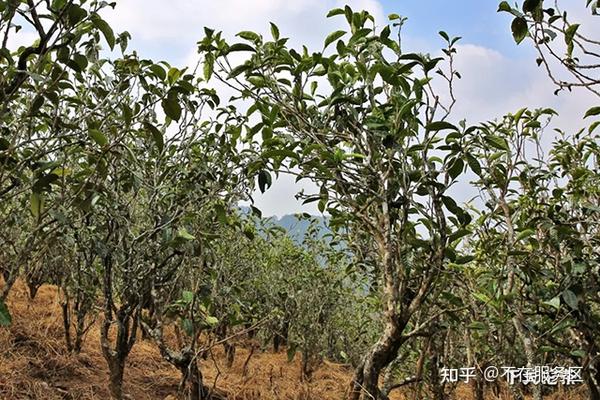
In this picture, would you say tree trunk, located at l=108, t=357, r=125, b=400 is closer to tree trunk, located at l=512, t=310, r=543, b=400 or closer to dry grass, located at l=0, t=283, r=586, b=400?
dry grass, located at l=0, t=283, r=586, b=400

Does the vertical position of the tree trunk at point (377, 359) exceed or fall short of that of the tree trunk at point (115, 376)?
it exceeds it

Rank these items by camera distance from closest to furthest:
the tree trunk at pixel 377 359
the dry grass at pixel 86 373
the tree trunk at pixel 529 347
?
the tree trunk at pixel 377 359, the tree trunk at pixel 529 347, the dry grass at pixel 86 373

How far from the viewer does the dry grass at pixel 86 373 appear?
4.53 metres

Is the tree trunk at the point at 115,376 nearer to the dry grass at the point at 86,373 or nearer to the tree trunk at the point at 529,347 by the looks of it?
the dry grass at the point at 86,373

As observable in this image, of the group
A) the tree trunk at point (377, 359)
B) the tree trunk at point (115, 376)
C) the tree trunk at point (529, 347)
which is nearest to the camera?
the tree trunk at point (377, 359)

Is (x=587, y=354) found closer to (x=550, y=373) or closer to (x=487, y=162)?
(x=550, y=373)

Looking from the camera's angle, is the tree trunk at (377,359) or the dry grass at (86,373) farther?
the dry grass at (86,373)

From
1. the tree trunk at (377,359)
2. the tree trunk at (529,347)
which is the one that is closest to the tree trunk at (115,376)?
the tree trunk at (377,359)

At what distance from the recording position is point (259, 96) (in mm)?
3088

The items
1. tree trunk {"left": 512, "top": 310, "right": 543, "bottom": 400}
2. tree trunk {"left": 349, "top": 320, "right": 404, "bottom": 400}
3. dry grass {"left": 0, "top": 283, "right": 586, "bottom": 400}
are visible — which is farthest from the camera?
dry grass {"left": 0, "top": 283, "right": 586, "bottom": 400}

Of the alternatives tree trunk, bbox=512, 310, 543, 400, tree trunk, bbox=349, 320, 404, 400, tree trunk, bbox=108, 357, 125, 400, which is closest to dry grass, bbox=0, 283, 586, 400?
tree trunk, bbox=108, 357, 125, 400

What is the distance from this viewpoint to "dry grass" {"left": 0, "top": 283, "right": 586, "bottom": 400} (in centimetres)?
453

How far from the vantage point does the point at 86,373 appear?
5004 millimetres

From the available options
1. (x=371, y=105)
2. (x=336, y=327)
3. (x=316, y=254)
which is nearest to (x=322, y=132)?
(x=371, y=105)
